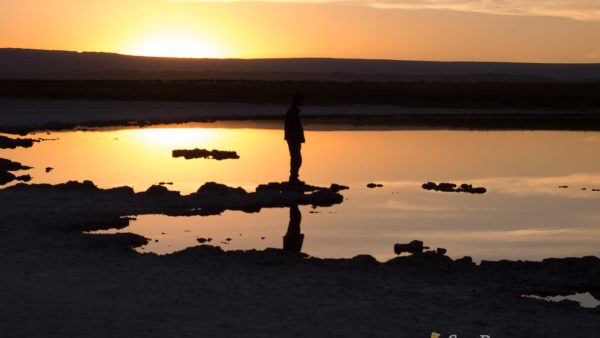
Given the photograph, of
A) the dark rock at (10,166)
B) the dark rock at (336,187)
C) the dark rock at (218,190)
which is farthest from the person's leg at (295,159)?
the dark rock at (10,166)

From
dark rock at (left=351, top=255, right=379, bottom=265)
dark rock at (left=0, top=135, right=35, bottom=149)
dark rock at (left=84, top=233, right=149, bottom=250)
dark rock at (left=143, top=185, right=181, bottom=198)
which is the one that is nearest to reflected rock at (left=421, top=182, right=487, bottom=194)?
dark rock at (left=143, top=185, right=181, bottom=198)

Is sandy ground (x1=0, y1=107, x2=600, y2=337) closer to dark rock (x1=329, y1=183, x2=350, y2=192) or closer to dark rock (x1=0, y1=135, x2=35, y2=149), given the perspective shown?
dark rock (x1=329, y1=183, x2=350, y2=192)

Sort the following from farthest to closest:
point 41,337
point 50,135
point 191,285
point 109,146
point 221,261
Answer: point 50,135 → point 109,146 → point 221,261 → point 191,285 → point 41,337

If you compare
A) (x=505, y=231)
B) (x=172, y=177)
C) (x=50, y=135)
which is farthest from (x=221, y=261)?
(x=50, y=135)

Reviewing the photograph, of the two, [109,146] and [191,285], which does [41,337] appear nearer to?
[191,285]

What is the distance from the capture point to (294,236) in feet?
45.4

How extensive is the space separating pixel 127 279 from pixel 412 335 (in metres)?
3.55

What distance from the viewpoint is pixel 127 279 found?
409 inches

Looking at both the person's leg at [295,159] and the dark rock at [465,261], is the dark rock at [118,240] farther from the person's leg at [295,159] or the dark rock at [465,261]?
the person's leg at [295,159]

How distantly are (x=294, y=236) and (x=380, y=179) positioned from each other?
748 cm

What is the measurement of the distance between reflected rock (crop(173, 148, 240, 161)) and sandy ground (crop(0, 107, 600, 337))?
11767 mm

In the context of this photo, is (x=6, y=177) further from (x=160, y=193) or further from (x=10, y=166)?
(x=160, y=193)

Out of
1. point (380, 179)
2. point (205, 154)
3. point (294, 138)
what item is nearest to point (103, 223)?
point (294, 138)

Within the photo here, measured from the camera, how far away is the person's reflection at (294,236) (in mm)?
13062
